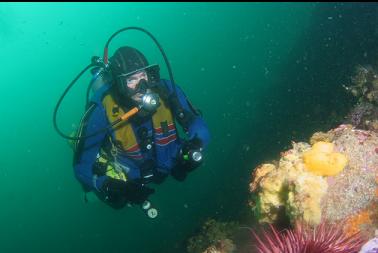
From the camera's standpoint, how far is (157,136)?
19.5ft

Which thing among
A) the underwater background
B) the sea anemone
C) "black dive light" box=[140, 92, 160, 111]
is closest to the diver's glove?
"black dive light" box=[140, 92, 160, 111]

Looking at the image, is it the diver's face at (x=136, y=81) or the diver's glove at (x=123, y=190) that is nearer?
the diver's glove at (x=123, y=190)

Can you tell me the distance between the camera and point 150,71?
17.2 ft

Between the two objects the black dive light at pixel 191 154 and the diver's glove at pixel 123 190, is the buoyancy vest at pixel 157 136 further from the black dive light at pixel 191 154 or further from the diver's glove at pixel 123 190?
the diver's glove at pixel 123 190

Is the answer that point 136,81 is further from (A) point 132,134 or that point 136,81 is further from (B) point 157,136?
(B) point 157,136

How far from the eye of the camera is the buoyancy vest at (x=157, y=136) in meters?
5.70

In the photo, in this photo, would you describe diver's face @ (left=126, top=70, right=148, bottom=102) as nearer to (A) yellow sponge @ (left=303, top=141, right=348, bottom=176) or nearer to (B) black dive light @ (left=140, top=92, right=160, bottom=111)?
(B) black dive light @ (left=140, top=92, right=160, bottom=111)

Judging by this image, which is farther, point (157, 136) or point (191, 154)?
point (157, 136)

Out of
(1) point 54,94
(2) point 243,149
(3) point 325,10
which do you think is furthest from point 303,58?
(1) point 54,94

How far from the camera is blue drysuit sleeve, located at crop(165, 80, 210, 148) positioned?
19.6 feet

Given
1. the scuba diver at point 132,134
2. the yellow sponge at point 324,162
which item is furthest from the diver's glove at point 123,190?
the yellow sponge at point 324,162

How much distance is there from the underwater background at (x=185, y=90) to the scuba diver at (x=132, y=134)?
76.6 inches

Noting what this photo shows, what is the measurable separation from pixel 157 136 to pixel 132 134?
44cm

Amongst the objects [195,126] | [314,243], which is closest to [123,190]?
[195,126]
